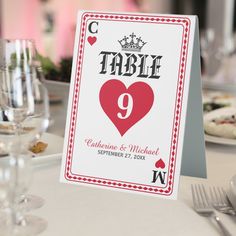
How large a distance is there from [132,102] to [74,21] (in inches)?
204

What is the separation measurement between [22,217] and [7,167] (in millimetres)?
144

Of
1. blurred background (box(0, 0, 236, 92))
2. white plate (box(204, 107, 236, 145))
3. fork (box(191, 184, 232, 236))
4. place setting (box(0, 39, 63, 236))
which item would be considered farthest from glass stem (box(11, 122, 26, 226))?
blurred background (box(0, 0, 236, 92))

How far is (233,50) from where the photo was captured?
4074mm

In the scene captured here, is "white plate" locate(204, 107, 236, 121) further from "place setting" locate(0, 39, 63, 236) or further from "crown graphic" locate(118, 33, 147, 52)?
"place setting" locate(0, 39, 63, 236)

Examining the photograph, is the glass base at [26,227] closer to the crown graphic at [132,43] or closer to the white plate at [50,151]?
the white plate at [50,151]

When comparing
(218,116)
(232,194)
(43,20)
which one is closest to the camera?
(232,194)

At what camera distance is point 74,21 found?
6.04 metres

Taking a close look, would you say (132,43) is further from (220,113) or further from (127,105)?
(220,113)

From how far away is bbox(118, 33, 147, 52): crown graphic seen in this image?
1.02 m

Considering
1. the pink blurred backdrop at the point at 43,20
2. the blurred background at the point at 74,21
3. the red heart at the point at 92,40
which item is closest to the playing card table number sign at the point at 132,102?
the red heart at the point at 92,40

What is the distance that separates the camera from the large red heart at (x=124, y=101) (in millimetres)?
1004

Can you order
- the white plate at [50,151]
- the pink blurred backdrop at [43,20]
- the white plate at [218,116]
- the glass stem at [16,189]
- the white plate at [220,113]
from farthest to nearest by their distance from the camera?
the pink blurred backdrop at [43,20] → the white plate at [220,113] → the white plate at [218,116] → the white plate at [50,151] → the glass stem at [16,189]

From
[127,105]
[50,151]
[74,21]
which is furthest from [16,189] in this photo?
[74,21]

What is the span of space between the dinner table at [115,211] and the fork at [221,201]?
0.01m
